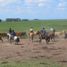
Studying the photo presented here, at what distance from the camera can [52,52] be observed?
23797 mm

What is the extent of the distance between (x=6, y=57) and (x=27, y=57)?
1371 millimetres

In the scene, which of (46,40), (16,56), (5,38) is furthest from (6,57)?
(5,38)

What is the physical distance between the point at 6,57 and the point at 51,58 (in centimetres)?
295

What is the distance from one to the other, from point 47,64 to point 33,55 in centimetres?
416

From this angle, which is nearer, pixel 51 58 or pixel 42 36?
pixel 51 58

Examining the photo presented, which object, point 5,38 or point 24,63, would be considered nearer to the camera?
point 24,63

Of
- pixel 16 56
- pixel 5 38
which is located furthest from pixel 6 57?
pixel 5 38

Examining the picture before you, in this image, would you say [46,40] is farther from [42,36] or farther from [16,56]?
[16,56]

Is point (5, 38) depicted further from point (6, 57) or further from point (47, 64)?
point (47, 64)

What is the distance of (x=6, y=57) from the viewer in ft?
69.3

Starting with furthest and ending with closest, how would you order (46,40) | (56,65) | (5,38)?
(5,38) < (46,40) < (56,65)

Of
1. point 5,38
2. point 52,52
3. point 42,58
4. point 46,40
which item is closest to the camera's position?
point 42,58

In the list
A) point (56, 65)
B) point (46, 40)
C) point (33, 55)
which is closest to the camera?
point (56, 65)

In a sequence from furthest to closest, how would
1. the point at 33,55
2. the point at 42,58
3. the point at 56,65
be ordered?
the point at 33,55 < the point at 42,58 < the point at 56,65
